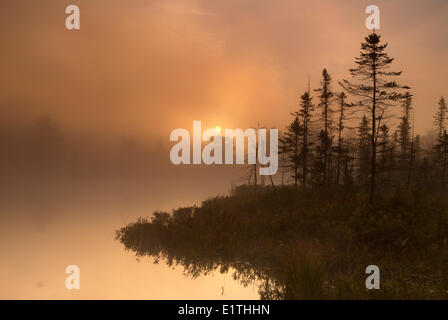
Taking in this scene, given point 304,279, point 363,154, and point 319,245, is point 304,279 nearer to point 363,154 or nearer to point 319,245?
point 319,245

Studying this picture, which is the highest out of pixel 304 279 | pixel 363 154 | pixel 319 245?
pixel 363 154

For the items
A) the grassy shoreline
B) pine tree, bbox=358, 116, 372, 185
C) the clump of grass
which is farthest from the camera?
pine tree, bbox=358, 116, 372, 185

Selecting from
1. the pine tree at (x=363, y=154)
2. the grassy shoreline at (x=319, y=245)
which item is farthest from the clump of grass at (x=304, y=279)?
the pine tree at (x=363, y=154)

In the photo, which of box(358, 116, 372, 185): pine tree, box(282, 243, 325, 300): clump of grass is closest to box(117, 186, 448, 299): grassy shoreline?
box(282, 243, 325, 300): clump of grass

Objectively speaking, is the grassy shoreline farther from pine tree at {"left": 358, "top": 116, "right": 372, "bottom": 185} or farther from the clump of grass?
pine tree at {"left": 358, "top": 116, "right": 372, "bottom": 185}

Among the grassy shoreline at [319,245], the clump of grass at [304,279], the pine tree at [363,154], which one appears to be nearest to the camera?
the clump of grass at [304,279]

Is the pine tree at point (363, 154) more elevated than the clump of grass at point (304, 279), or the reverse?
the pine tree at point (363, 154)

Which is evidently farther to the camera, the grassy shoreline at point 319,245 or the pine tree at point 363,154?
the pine tree at point 363,154

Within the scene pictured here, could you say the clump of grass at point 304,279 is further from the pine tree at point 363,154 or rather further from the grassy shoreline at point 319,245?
the pine tree at point 363,154

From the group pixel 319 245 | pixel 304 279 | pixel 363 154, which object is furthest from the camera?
pixel 363 154

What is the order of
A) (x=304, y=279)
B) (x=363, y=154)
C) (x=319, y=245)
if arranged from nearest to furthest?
(x=304, y=279) < (x=319, y=245) < (x=363, y=154)

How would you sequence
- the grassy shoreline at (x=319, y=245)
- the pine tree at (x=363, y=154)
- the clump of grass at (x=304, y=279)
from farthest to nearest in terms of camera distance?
the pine tree at (x=363, y=154) → the grassy shoreline at (x=319, y=245) → the clump of grass at (x=304, y=279)

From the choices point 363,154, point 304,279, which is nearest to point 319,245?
point 304,279

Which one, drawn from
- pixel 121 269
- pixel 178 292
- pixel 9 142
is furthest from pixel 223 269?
pixel 9 142
